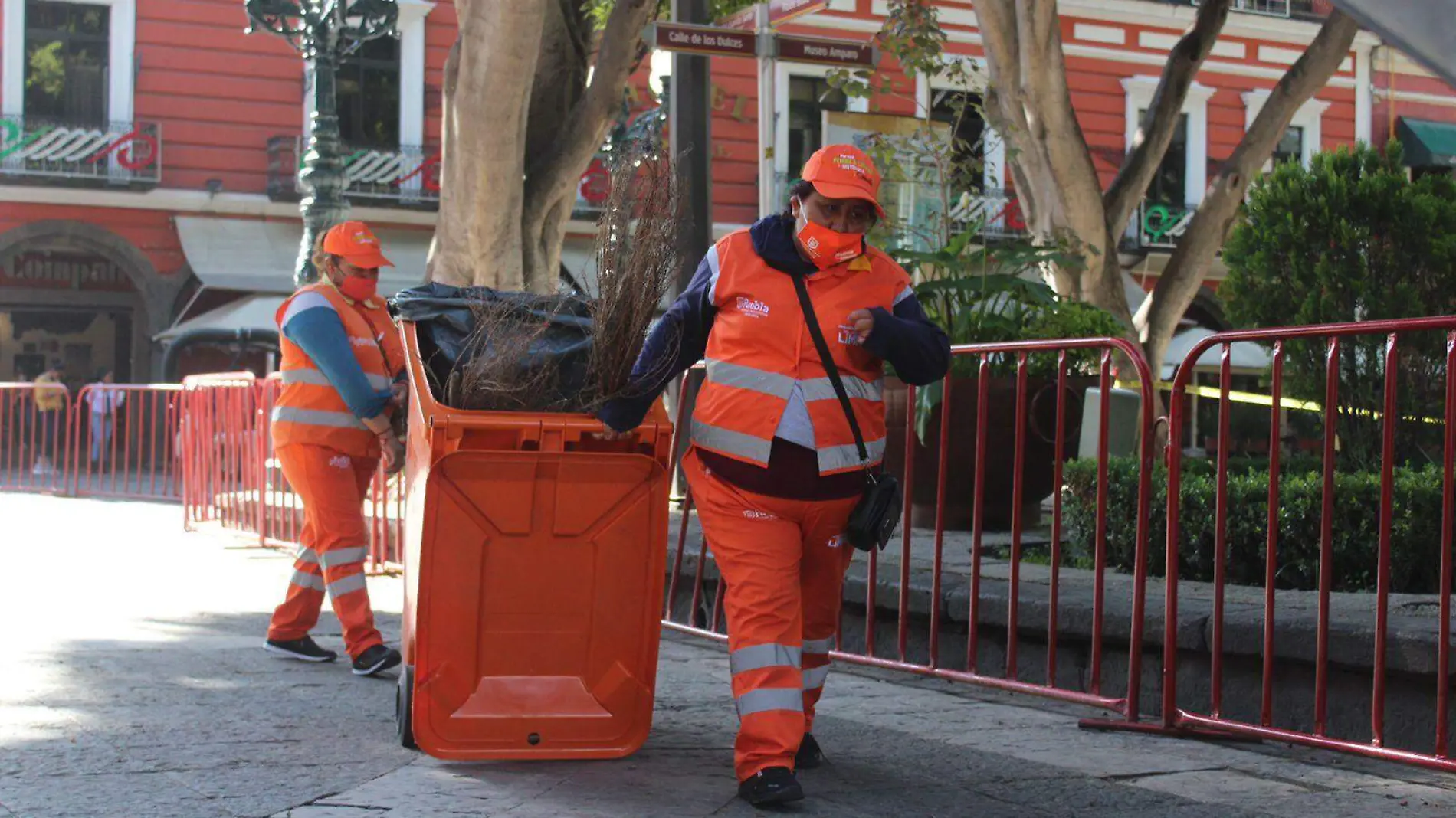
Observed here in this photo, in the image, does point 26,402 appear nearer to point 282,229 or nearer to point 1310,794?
point 282,229

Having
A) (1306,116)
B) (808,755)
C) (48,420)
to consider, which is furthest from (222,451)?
(1306,116)

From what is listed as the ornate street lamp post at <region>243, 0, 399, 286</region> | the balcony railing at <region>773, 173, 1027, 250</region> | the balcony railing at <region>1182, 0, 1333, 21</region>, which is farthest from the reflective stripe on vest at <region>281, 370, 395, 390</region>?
the balcony railing at <region>1182, 0, 1333, 21</region>

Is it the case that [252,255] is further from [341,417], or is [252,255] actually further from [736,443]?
[736,443]

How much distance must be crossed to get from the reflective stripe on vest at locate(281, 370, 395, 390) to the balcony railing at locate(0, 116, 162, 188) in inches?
729

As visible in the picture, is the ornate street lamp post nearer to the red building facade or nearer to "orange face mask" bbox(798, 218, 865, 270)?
"orange face mask" bbox(798, 218, 865, 270)

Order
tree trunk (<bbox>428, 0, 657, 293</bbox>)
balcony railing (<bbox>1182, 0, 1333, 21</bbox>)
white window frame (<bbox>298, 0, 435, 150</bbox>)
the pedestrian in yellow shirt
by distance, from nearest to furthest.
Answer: tree trunk (<bbox>428, 0, 657, 293</bbox>), the pedestrian in yellow shirt, white window frame (<bbox>298, 0, 435, 150</bbox>), balcony railing (<bbox>1182, 0, 1333, 21</bbox>)

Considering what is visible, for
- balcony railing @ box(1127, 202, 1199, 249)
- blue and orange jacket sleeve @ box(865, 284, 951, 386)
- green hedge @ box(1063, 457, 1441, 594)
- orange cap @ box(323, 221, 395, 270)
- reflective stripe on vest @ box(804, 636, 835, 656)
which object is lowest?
reflective stripe on vest @ box(804, 636, 835, 656)

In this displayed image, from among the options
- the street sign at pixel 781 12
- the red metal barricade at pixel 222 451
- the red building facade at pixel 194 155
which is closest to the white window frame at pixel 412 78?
the red building facade at pixel 194 155

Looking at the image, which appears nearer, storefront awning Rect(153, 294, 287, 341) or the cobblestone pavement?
the cobblestone pavement

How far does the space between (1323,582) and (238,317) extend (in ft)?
62.1

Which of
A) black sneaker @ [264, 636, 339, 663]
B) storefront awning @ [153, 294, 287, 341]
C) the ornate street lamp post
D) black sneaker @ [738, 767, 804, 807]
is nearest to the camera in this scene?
black sneaker @ [738, 767, 804, 807]

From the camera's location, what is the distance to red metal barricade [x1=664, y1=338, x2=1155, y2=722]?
19.4 ft

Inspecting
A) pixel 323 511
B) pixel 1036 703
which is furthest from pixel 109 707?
pixel 1036 703

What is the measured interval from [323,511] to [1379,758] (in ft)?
12.2
